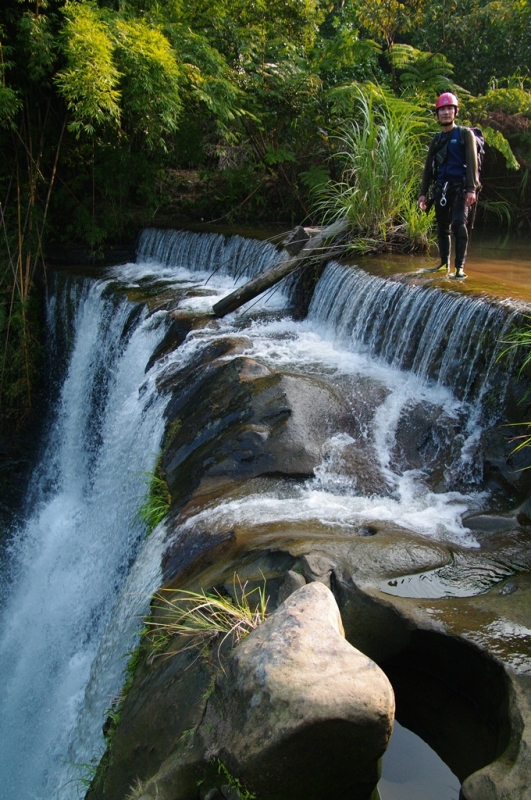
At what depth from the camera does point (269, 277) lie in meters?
6.63

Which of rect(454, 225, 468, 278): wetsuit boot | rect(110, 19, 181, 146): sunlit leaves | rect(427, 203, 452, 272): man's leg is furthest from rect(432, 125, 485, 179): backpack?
rect(110, 19, 181, 146): sunlit leaves

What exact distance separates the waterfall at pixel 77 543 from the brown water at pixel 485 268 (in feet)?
7.89

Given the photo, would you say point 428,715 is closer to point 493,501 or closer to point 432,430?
point 493,501

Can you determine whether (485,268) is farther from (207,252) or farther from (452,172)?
(207,252)

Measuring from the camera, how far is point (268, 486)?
13.2 feet

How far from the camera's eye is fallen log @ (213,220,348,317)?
6.57 metres

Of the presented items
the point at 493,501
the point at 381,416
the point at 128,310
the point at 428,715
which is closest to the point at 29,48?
the point at 128,310

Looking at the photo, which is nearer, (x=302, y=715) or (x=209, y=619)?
(x=302, y=715)

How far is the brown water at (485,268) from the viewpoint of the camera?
5145 mm

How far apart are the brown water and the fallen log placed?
0.53 m

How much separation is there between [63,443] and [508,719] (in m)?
6.29

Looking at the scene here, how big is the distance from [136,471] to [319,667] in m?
3.31

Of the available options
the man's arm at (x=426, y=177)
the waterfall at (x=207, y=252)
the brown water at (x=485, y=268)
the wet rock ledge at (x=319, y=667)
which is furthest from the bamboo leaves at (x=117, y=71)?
the wet rock ledge at (x=319, y=667)

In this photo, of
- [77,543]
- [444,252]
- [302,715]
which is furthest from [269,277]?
[302,715]
